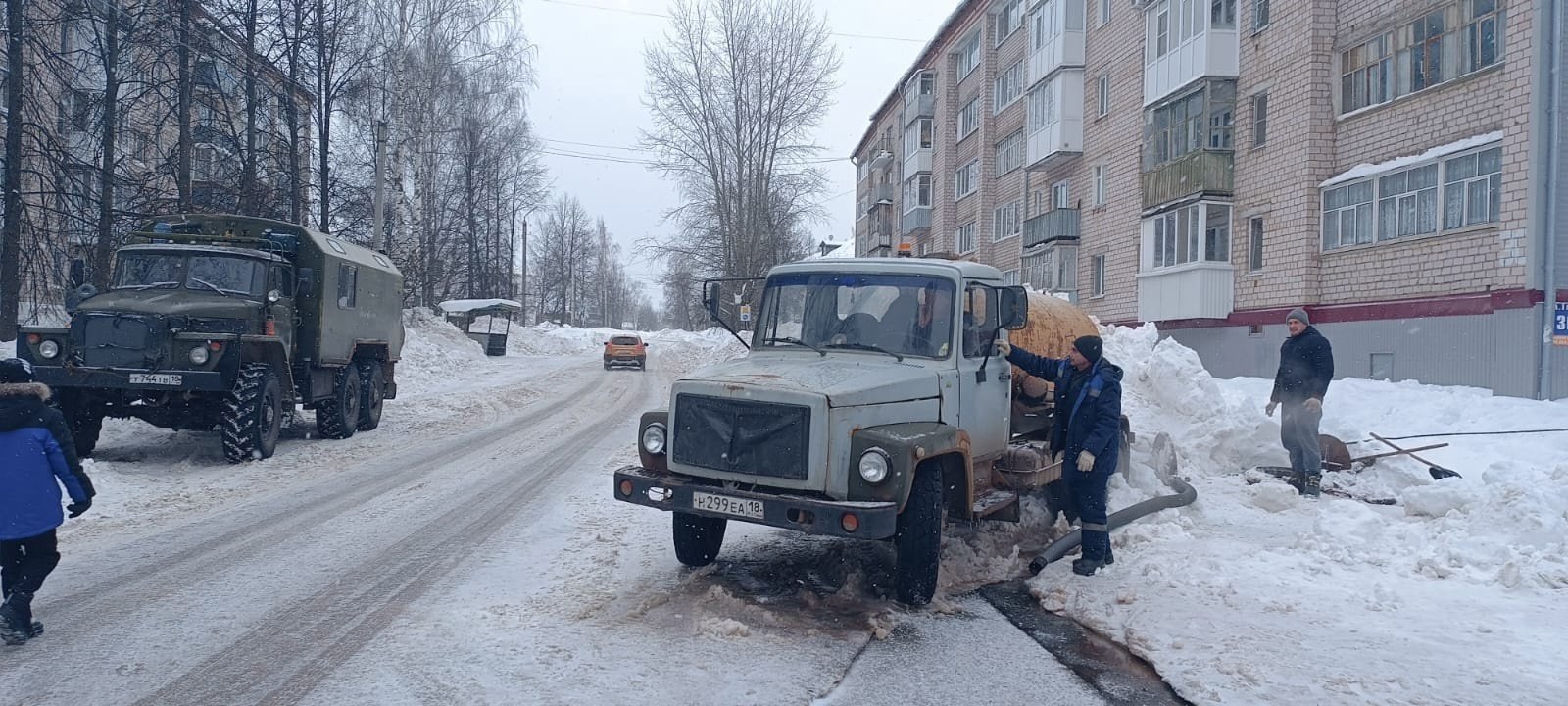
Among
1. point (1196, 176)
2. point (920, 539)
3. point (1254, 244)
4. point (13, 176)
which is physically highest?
point (1196, 176)

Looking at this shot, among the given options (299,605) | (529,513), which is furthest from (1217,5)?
(299,605)

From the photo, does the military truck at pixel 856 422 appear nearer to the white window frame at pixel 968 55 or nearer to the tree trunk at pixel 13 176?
the tree trunk at pixel 13 176

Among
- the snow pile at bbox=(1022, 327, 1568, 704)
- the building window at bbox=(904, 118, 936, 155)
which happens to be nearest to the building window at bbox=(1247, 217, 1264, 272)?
the snow pile at bbox=(1022, 327, 1568, 704)

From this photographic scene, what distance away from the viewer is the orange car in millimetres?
35656

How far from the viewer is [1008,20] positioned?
1565 inches

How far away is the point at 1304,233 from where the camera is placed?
66.1 ft

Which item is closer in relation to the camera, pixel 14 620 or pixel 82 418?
pixel 14 620

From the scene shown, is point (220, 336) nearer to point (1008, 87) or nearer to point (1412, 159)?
point (1412, 159)

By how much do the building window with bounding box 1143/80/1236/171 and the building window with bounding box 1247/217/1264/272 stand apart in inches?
78.5

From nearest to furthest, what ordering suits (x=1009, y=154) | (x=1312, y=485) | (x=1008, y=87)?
(x=1312, y=485), (x=1009, y=154), (x=1008, y=87)

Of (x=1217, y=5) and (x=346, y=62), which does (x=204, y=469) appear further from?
(x=1217, y=5)

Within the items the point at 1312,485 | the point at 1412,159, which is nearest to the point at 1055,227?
the point at 1412,159

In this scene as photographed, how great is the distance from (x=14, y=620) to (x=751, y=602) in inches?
147

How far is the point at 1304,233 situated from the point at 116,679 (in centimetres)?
2099
